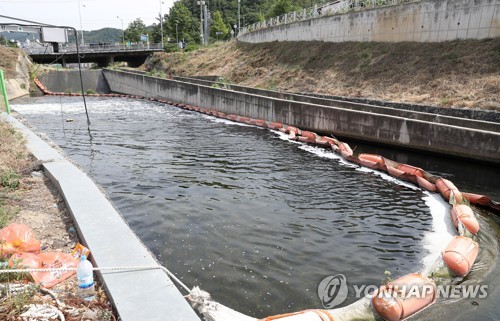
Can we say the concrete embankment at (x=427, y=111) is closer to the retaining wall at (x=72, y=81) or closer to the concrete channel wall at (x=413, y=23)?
the concrete channel wall at (x=413, y=23)

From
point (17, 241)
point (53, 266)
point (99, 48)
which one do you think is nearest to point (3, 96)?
point (17, 241)

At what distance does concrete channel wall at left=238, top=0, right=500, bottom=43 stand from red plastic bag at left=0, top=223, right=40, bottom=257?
76.2ft

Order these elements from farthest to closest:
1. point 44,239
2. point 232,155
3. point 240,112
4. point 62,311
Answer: point 240,112, point 232,155, point 44,239, point 62,311

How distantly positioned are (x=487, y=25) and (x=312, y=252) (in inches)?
776

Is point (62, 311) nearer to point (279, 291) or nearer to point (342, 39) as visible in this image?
point (279, 291)

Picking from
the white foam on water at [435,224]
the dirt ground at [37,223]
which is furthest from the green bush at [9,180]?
the white foam on water at [435,224]

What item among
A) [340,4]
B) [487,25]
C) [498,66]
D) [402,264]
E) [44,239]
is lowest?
[402,264]

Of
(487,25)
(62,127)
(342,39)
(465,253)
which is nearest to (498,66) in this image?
(487,25)

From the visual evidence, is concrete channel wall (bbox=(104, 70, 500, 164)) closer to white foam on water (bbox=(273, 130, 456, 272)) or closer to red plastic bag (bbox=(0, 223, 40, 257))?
white foam on water (bbox=(273, 130, 456, 272))

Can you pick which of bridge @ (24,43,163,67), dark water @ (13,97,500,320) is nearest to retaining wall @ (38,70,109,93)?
bridge @ (24,43,163,67)

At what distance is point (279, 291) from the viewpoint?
5.69 meters

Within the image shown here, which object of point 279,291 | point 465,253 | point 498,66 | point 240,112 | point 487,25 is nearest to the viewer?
point 279,291

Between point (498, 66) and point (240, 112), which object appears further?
point (240, 112)

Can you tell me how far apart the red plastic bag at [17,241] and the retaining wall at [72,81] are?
1679 inches
